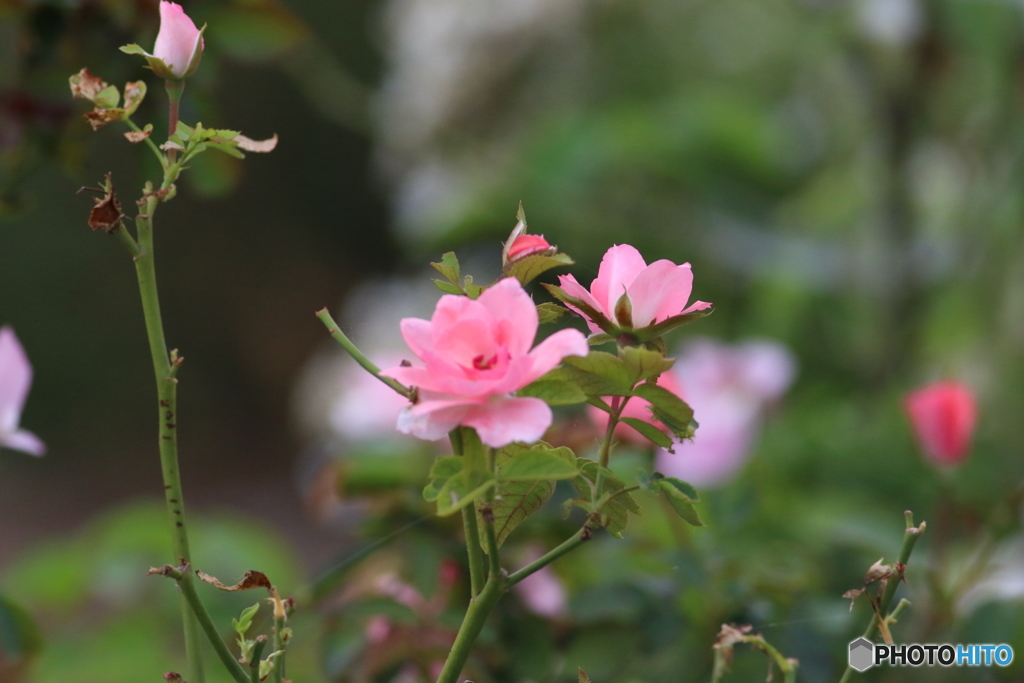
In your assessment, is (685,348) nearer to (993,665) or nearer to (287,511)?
(993,665)

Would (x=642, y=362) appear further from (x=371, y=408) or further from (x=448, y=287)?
(x=371, y=408)

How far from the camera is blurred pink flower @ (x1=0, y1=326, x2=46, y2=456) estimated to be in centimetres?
24

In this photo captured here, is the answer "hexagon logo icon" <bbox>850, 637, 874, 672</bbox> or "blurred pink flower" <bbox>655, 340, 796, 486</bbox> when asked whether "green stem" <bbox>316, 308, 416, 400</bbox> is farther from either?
"blurred pink flower" <bbox>655, 340, 796, 486</bbox>

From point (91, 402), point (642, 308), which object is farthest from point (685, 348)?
point (91, 402)

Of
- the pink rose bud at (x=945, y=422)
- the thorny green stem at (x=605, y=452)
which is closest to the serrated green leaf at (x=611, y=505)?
the thorny green stem at (x=605, y=452)

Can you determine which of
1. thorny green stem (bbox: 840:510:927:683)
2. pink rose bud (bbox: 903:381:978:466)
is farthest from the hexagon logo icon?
pink rose bud (bbox: 903:381:978:466)

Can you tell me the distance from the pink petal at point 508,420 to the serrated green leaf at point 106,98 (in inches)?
3.9

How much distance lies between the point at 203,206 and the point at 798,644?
2746 mm

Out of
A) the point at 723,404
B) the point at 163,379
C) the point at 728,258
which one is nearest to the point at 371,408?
the point at 723,404

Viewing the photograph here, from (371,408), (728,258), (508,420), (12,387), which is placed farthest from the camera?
(728,258)

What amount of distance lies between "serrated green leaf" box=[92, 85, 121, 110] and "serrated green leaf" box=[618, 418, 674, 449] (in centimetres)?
12

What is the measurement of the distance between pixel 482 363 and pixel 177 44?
0.31 ft

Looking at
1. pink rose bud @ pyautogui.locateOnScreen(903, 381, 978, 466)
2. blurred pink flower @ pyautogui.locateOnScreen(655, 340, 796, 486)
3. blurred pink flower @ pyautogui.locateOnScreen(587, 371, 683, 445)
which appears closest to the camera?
blurred pink flower @ pyautogui.locateOnScreen(587, 371, 683, 445)

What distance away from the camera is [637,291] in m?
0.17
